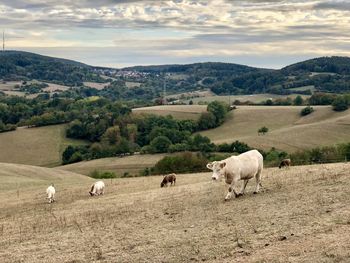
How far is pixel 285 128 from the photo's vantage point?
5266 inches

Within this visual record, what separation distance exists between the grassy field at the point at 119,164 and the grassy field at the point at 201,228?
70.9m

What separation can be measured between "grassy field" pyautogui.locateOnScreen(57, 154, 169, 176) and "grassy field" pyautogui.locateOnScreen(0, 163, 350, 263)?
233 feet

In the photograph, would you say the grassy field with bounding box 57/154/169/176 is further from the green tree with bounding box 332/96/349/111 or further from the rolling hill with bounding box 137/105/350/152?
the green tree with bounding box 332/96/349/111

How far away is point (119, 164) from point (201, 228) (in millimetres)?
88529

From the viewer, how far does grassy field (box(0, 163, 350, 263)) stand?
14.5 m

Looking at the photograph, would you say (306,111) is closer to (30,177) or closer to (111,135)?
(111,135)

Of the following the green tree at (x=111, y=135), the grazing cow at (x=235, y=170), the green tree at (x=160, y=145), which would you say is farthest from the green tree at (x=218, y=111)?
the grazing cow at (x=235, y=170)

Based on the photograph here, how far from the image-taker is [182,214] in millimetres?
20766

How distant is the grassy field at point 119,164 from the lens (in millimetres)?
99625

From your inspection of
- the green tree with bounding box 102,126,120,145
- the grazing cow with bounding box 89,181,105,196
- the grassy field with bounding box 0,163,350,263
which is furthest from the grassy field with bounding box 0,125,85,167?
the grassy field with bounding box 0,163,350,263

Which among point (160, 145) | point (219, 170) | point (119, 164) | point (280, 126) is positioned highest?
point (219, 170)

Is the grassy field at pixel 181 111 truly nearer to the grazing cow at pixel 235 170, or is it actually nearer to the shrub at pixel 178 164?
the shrub at pixel 178 164

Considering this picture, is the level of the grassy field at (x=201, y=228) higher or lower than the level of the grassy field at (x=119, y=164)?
higher

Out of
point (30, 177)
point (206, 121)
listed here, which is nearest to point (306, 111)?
point (206, 121)
